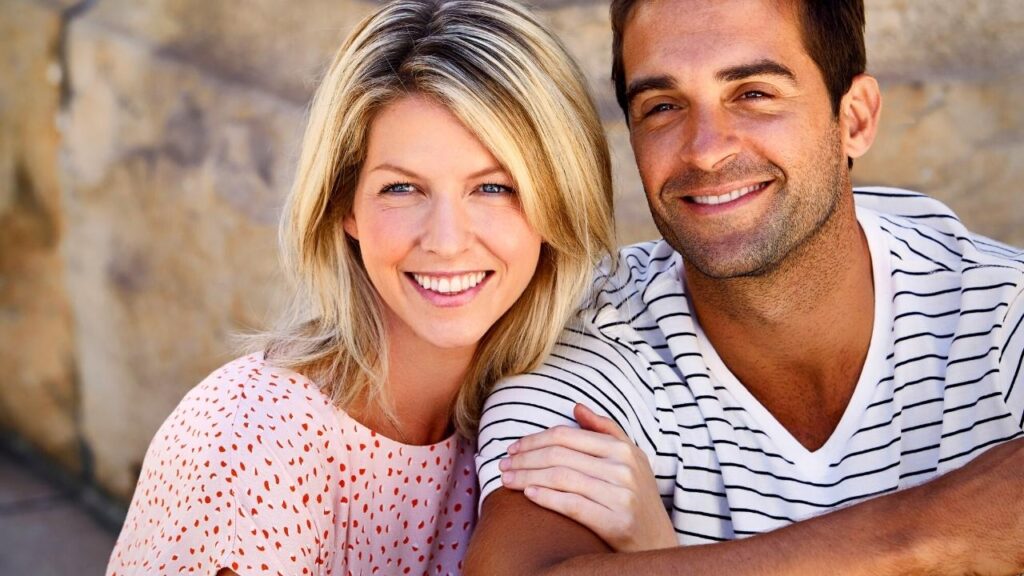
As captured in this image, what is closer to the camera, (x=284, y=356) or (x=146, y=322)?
(x=284, y=356)

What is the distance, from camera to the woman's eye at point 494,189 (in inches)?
90.0

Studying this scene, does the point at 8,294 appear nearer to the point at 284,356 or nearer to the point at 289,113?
the point at 289,113

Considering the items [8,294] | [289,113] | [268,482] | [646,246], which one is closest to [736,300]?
[646,246]

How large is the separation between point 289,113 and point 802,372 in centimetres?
202

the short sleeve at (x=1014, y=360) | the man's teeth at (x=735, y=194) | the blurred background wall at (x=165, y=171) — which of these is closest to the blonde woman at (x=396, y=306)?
the man's teeth at (x=735, y=194)

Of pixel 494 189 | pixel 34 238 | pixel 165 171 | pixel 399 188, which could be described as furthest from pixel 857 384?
pixel 34 238

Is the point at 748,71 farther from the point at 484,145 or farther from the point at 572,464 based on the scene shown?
the point at 572,464

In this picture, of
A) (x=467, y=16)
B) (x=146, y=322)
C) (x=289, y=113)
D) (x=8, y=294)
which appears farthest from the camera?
(x=8, y=294)

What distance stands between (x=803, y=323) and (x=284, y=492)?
1.06m

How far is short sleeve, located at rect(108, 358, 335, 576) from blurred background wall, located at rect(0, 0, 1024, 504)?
1.43m

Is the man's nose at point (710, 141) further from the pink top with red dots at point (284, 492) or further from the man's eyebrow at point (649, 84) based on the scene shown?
the pink top with red dots at point (284, 492)

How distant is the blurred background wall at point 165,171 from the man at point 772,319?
2.25 feet

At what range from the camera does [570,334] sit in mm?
2527

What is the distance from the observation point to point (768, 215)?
238 centimetres
